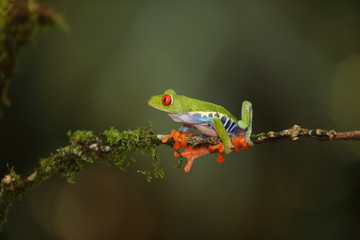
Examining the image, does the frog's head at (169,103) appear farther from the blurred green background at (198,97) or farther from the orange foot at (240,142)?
the blurred green background at (198,97)

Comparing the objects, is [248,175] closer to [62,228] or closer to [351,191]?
[351,191]

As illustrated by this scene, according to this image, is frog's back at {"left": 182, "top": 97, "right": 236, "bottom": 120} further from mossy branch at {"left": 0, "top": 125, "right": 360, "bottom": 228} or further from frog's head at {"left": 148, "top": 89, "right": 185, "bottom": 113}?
mossy branch at {"left": 0, "top": 125, "right": 360, "bottom": 228}

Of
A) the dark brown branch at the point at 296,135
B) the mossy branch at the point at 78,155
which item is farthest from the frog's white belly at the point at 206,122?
the mossy branch at the point at 78,155

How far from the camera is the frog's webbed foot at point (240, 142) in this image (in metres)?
2.45

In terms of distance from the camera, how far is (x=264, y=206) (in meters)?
6.59

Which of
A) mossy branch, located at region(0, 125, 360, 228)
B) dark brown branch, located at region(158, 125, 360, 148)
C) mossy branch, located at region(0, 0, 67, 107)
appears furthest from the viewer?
mossy branch, located at region(0, 0, 67, 107)

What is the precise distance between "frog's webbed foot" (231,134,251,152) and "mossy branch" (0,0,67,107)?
4.99 feet

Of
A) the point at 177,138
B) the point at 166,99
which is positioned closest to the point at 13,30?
the point at 166,99

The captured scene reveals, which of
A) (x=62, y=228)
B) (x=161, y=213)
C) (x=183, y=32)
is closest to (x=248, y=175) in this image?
(x=161, y=213)

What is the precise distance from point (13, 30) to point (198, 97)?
2.51 meters

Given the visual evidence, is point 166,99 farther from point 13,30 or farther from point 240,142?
point 13,30

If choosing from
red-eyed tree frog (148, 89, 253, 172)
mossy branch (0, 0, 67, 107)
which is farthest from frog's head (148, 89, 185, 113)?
mossy branch (0, 0, 67, 107)

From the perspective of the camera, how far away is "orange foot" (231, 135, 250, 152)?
A: 2453mm

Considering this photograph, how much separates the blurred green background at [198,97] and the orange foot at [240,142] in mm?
1682
